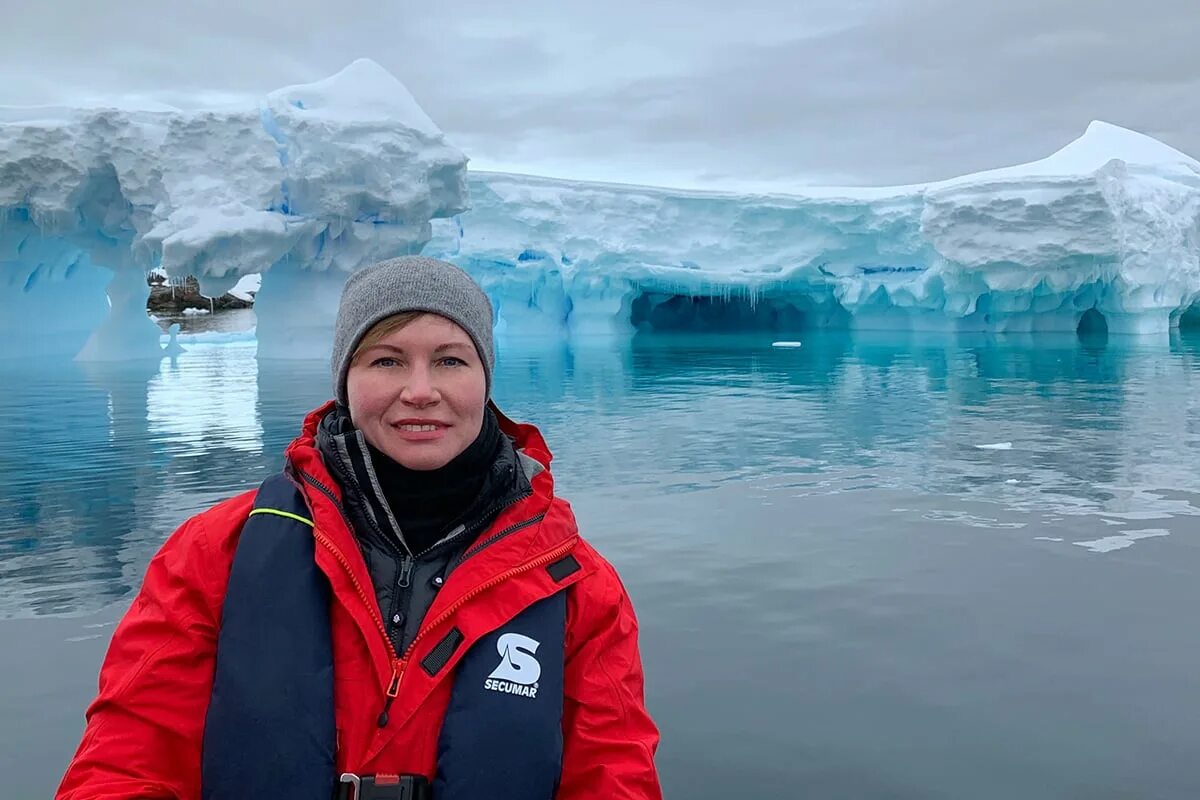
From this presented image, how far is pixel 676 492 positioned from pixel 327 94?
15.0 m

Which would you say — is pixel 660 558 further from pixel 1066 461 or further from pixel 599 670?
pixel 1066 461

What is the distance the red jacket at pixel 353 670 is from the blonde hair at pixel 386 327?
0.63ft

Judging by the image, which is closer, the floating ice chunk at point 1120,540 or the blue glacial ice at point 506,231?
the floating ice chunk at point 1120,540

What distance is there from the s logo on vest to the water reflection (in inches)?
125

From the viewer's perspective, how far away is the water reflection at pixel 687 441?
5371 mm

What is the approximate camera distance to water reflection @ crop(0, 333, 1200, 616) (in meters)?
5.37

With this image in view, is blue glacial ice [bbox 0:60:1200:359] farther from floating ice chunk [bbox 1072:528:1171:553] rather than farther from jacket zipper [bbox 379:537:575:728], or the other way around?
jacket zipper [bbox 379:537:575:728]

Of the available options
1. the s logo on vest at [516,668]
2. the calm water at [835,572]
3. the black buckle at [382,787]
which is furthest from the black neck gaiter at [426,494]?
the calm water at [835,572]

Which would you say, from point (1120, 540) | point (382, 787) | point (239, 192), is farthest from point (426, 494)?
point (239, 192)

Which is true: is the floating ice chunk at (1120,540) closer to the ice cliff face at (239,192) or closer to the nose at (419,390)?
the nose at (419,390)

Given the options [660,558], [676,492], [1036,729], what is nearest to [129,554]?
[660,558]

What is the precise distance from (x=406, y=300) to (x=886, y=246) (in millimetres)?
27224

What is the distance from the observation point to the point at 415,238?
19500 millimetres

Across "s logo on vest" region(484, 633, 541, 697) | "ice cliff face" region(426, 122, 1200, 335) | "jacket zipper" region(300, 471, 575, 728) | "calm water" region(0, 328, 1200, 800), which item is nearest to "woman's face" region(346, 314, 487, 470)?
"jacket zipper" region(300, 471, 575, 728)
